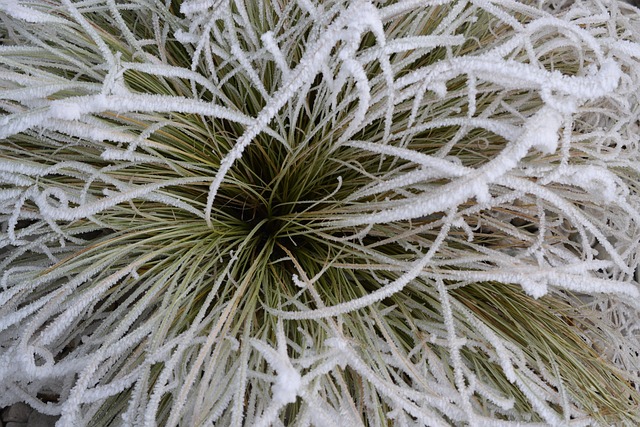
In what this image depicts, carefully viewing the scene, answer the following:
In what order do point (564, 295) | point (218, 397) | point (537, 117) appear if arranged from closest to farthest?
point (537, 117) → point (218, 397) → point (564, 295)

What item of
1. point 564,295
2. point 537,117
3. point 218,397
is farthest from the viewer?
point 564,295

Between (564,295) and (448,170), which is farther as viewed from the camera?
(564,295)

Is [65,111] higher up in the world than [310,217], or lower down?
higher up

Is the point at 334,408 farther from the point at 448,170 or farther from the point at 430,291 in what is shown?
the point at 448,170

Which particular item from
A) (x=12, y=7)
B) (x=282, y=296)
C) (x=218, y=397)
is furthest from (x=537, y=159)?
(x=12, y=7)

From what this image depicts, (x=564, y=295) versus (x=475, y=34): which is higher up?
(x=475, y=34)

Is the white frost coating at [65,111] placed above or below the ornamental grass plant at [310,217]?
above

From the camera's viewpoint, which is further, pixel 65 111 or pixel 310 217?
pixel 310 217

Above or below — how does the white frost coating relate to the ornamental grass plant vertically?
above
